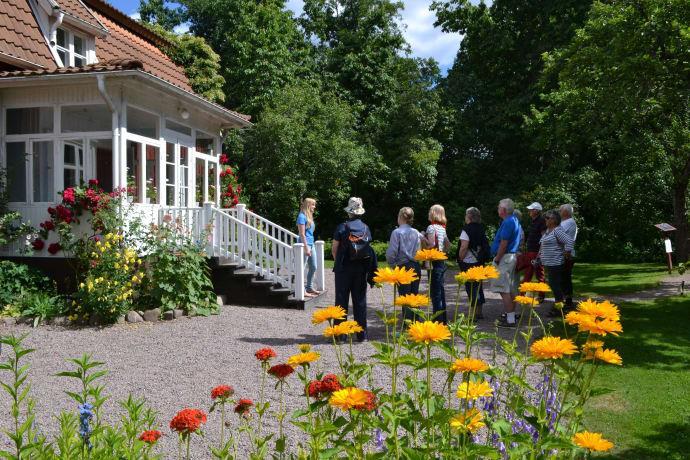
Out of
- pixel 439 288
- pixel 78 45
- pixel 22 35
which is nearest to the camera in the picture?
pixel 439 288

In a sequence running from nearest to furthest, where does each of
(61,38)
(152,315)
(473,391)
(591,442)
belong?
1. (591,442)
2. (473,391)
3. (152,315)
4. (61,38)

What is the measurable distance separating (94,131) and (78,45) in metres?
3.94

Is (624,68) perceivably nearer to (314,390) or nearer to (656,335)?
(656,335)

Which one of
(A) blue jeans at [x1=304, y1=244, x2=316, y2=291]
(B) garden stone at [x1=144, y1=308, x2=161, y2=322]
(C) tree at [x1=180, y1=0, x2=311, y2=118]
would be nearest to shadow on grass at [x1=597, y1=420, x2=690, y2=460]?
(B) garden stone at [x1=144, y1=308, x2=161, y2=322]

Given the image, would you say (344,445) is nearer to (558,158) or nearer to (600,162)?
(558,158)

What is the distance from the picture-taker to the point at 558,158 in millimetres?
23609

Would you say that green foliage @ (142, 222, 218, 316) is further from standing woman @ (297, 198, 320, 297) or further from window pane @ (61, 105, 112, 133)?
window pane @ (61, 105, 112, 133)

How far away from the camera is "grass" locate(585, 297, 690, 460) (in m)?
4.17

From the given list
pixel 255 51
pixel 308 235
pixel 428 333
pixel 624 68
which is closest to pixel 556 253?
pixel 624 68

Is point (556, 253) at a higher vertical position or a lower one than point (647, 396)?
higher

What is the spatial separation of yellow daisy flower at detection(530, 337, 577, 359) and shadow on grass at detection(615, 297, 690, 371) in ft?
17.0

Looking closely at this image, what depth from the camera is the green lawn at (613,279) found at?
41.1 ft

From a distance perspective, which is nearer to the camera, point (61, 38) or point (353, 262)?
point (353, 262)

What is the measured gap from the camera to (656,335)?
7766mm
